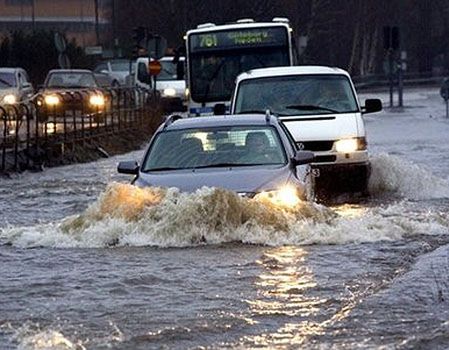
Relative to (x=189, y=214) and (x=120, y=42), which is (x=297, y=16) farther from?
(x=189, y=214)

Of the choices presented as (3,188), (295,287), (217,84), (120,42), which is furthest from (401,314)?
(120,42)

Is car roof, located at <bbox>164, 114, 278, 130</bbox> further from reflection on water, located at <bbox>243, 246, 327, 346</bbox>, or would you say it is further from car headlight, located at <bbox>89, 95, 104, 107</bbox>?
car headlight, located at <bbox>89, 95, 104, 107</bbox>

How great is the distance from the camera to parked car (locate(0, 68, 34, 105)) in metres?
38.6

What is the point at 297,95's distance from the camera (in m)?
20.9

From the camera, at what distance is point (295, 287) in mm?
11500

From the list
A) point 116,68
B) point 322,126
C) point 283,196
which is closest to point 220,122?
point 283,196

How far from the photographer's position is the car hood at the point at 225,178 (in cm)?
1414

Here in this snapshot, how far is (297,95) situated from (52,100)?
1251cm

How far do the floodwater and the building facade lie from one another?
2597 inches

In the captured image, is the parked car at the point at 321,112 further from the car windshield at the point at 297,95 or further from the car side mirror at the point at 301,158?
the car side mirror at the point at 301,158

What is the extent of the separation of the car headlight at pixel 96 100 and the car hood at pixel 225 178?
21277mm

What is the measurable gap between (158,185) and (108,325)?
444 centimetres

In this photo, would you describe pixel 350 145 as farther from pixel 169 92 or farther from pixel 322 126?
pixel 169 92

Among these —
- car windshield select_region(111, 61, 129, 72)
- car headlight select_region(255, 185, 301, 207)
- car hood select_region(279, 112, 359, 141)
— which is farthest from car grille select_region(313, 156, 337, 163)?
car windshield select_region(111, 61, 129, 72)
